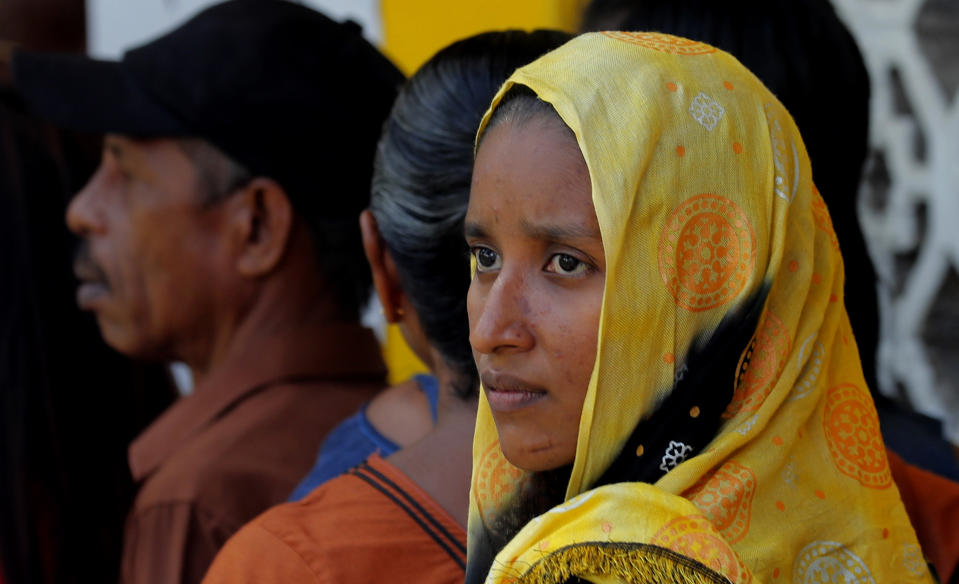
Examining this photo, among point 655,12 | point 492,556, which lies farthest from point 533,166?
point 655,12

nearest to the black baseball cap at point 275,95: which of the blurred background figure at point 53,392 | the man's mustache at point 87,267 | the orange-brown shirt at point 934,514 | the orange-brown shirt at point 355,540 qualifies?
the man's mustache at point 87,267

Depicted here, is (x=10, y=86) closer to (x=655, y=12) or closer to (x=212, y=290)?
(x=212, y=290)

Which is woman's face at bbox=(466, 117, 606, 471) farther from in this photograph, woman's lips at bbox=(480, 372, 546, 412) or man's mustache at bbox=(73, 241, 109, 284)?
man's mustache at bbox=(73, 241, 109, 284)

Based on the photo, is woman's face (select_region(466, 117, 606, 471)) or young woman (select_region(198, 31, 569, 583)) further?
young woman (select_region(198, 31, 569, 583))

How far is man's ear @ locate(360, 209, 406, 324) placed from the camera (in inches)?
76.7

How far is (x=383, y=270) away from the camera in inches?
77.7

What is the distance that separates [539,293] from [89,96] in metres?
1.85

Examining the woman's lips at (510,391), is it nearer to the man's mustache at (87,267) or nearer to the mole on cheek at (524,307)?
the mole on cheek at (524,307)

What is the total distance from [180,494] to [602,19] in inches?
52.6

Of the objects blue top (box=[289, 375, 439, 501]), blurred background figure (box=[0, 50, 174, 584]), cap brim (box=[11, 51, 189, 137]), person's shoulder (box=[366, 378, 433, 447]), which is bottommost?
blurred background figure (box=[0, 50, 174, 584])

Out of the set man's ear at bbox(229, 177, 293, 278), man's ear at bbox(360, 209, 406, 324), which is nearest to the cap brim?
man's ear at bbox(229, 177, 293, 278)

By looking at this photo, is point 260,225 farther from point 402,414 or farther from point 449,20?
point 449,20

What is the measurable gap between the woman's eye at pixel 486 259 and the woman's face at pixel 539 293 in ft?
0.08

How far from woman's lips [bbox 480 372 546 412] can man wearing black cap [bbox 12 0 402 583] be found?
1.16m
